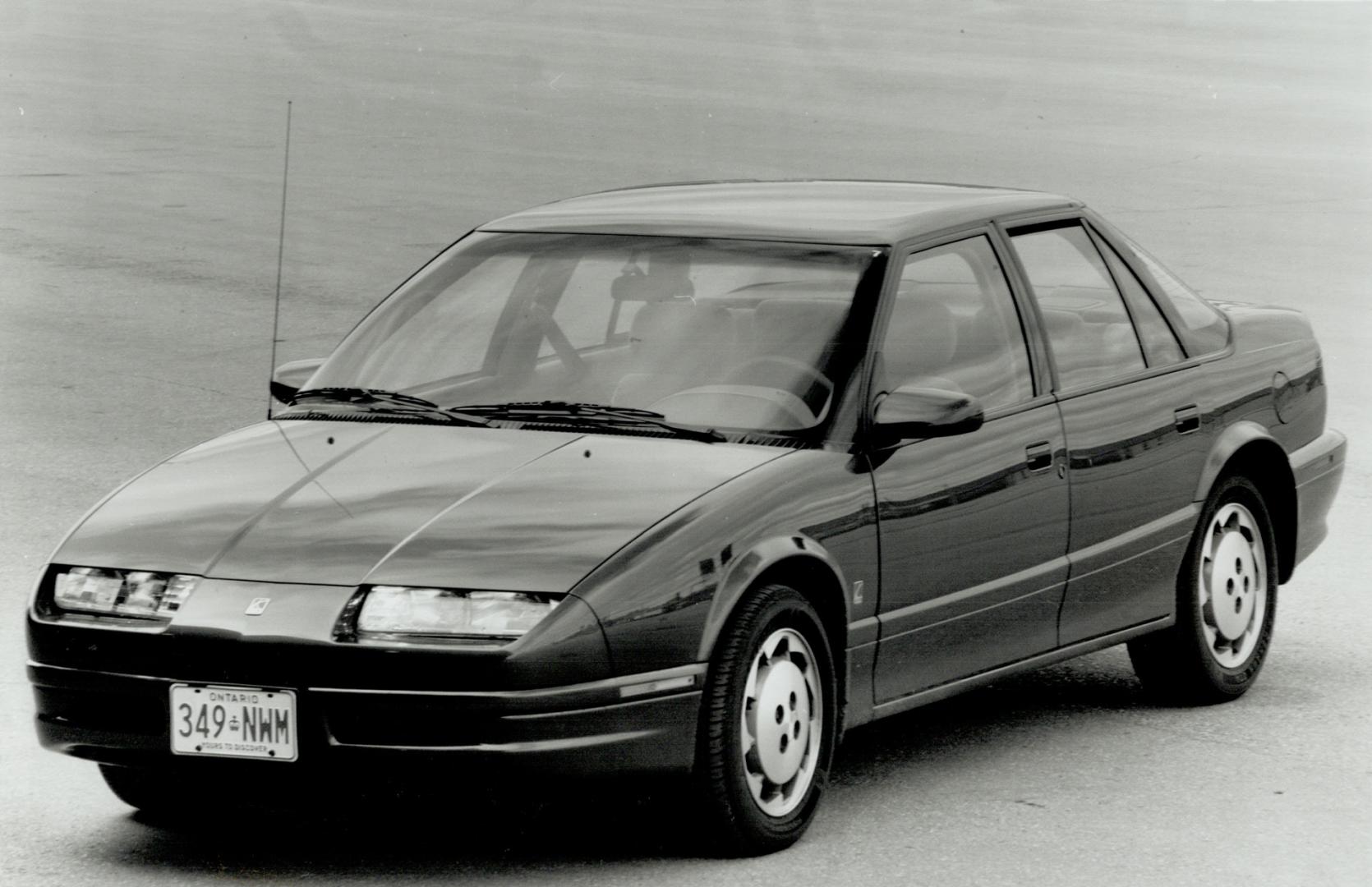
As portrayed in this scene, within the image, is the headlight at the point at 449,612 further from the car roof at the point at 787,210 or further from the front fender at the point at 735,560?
the car roof at the point at 787,210

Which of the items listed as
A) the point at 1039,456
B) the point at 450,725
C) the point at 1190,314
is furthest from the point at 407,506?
the point at 1190,314

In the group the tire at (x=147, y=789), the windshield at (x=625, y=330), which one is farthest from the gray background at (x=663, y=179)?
the windshield at (x=625, y=330)

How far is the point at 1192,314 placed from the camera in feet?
24.9

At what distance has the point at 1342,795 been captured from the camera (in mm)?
6246

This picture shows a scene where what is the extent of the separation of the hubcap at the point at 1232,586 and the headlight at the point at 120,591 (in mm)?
3339

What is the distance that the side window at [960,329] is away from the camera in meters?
6.34

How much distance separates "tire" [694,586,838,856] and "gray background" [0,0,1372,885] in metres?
0.11

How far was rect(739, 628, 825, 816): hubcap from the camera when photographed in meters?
5.53

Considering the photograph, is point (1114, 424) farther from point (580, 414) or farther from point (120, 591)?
point (120, 591)

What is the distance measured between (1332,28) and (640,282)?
38683 mm

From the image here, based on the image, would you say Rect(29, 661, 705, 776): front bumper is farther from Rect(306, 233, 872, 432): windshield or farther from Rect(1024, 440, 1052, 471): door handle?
Rect(1024, 440, 1052, 471): door handle

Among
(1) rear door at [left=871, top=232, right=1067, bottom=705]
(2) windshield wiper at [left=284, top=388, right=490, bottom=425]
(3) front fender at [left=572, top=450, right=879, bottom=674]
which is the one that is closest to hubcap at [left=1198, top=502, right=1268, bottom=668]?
(1) rear door at [left=871, top=232, right=1067, bottom=705]

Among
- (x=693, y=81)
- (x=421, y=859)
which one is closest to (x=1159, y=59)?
(x=693, y=81)

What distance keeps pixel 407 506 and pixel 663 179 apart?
1572cm
